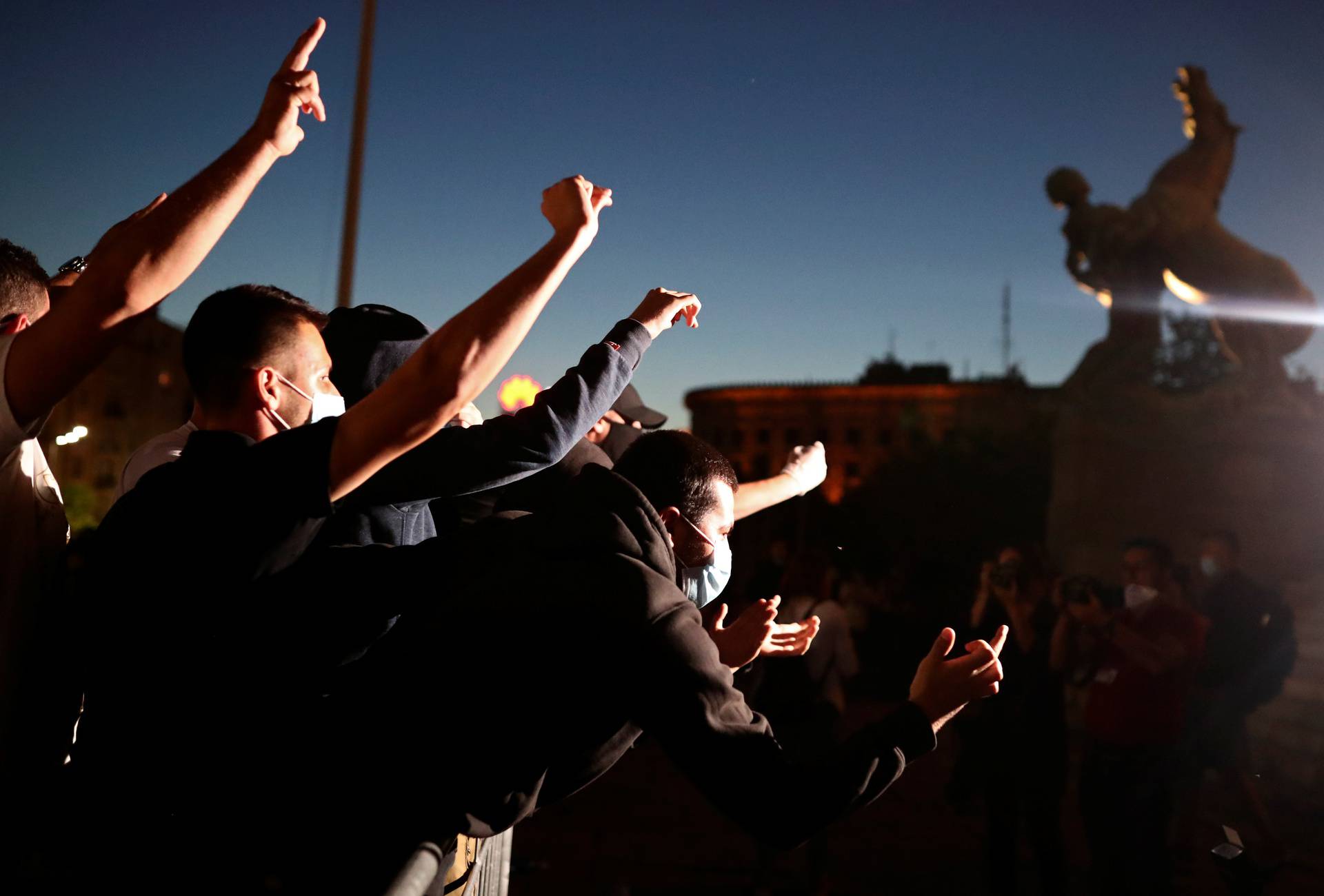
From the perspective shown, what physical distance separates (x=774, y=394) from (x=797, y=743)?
75303 mm

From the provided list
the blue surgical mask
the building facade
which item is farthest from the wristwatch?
the building facade

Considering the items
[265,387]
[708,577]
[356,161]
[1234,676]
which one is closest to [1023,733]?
[1234,676]

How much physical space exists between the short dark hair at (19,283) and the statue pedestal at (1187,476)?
42.9 feet

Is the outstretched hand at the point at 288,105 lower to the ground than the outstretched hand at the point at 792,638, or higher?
higher

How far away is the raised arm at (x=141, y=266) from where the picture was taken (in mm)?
1520

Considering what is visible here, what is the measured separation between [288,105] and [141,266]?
0.36m

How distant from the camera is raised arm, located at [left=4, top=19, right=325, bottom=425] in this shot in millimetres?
1520

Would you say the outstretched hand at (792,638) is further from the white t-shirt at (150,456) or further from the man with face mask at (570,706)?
the white t-shirt at (150,456)

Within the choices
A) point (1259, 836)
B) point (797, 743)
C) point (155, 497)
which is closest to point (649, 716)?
point (155, 497)

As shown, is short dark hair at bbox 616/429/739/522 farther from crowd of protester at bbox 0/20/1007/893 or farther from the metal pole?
the metal pole

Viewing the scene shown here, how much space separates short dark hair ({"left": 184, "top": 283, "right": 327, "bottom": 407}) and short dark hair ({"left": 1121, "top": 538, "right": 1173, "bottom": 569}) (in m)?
5.14

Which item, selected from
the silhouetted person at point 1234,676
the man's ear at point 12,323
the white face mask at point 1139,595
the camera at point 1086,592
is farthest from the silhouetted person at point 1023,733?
the man's ear at point 12,323

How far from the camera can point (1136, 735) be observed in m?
5.08

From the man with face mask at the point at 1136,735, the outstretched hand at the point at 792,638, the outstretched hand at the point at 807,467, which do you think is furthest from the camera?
the man with face mask at the point at 1136,735
